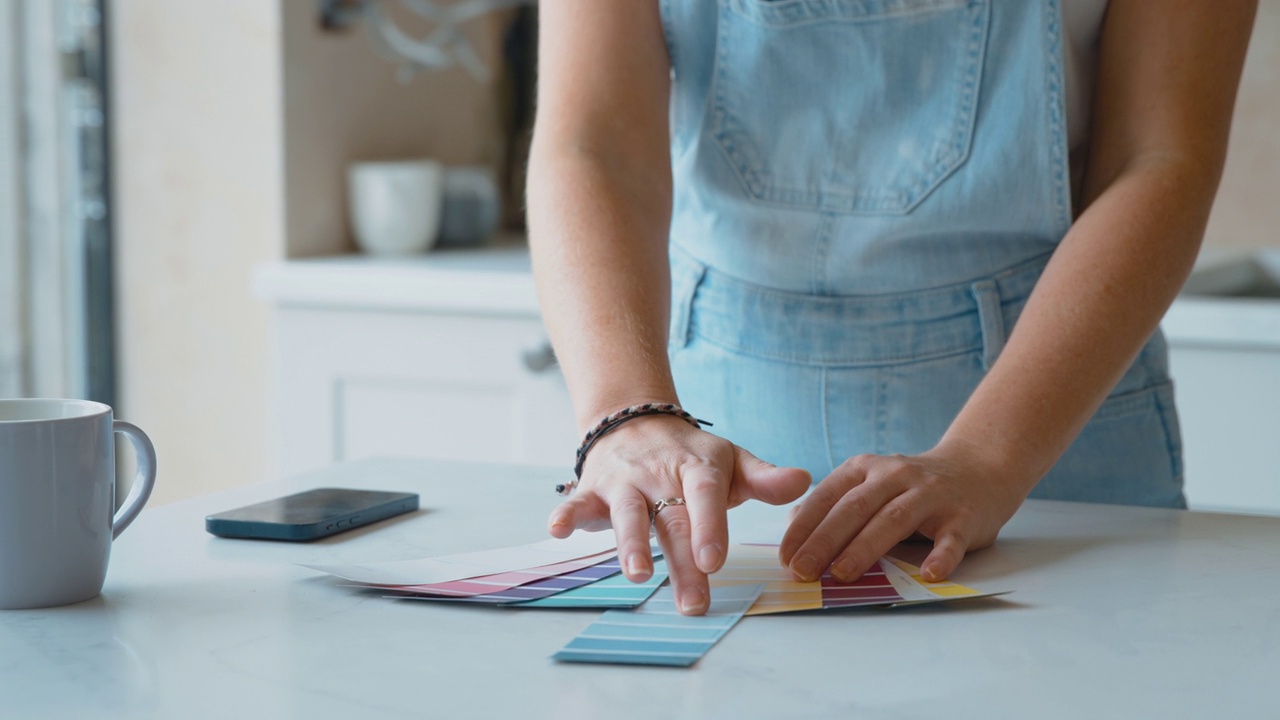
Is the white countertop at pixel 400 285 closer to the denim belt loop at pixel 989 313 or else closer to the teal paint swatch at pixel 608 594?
the denim belt loop at pixel 989 313

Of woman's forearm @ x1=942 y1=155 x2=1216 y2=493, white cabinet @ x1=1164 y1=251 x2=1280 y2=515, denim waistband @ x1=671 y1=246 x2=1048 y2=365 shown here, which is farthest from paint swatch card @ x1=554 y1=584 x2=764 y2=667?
white cabinet @ x1=1164 y1=251 x2=1280 y2=515

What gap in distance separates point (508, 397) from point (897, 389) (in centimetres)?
104

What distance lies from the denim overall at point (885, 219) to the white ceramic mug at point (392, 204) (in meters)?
1.17

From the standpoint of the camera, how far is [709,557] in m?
0.66

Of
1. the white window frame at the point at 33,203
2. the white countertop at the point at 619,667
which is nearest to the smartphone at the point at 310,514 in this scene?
the white countertop at the point at 619,667

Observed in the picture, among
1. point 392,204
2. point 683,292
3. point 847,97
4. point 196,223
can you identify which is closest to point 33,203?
point 196,223

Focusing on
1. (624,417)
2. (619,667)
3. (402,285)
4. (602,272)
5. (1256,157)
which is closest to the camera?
(619,667)

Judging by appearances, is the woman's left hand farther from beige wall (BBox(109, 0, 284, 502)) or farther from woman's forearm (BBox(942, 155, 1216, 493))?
beige wall (BBox(109, 0, 284, 502))

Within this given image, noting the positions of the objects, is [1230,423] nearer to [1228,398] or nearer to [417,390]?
[1228,398]

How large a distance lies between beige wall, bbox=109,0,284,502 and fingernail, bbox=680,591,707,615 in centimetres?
159

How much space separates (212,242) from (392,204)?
282 millimetres

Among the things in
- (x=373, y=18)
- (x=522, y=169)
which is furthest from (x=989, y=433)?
(x=522, y=169)

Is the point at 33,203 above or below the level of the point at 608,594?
above

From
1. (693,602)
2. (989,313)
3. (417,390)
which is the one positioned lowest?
(417,390)
